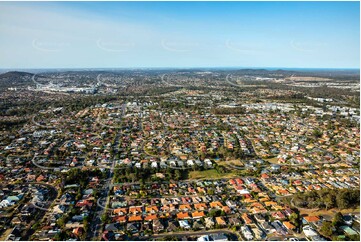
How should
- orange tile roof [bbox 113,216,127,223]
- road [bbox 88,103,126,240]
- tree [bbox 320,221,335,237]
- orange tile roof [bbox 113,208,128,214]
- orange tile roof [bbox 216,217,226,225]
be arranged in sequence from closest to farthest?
1. tree [bbox 320,221,335,237]
2. road [bbox 88,103,126,240]
3. orange tile roof [bbox 216,217,226,225]
4. orange tile roof [bbox 113,216,127,223]
5. orange tile roof [bbox 113,208,128,214]

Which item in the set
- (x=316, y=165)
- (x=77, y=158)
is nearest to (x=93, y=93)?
(x=77, y=158)

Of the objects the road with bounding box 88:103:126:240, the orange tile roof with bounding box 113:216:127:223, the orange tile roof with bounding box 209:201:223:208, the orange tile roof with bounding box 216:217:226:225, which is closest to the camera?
the road with bounding box 88:103:126:240

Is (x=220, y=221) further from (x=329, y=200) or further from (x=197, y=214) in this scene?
(x=329, y=200)

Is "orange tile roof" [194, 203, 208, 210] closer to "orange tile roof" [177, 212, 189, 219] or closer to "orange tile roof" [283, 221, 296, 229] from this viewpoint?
"orange tile roof" [177, 212, 189, 219]

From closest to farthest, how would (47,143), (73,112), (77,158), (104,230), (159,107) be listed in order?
1. (104,230)
2. (77,158)
3. (47,143)
4. (73,112)
5. (159,107)

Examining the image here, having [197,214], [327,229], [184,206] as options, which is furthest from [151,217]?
[327,229]

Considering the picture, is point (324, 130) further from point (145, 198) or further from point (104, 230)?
point (104, 230)

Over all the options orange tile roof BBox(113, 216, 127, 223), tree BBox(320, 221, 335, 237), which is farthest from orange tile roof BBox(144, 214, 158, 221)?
tree BBox(320, 221, 335, 237)

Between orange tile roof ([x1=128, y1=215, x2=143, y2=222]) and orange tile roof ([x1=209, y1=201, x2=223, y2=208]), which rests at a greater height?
orange tile roof ([x1=209, y1=201, x2=223, y2=208])
